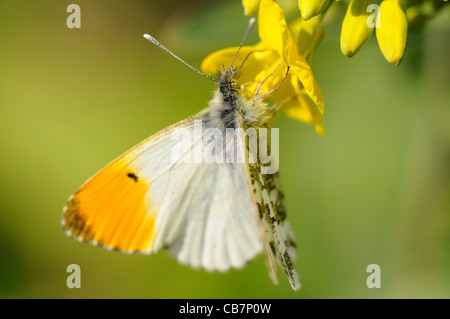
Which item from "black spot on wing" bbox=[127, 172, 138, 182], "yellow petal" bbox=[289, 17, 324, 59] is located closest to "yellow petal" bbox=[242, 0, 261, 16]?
"yellow petal" bbox=[289, 17, 324, 59]

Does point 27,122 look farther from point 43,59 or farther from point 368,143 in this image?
point 368,143

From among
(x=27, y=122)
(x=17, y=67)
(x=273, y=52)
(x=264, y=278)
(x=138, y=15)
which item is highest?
(x=138, y=15)

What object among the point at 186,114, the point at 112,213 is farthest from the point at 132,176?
the point at 186,114

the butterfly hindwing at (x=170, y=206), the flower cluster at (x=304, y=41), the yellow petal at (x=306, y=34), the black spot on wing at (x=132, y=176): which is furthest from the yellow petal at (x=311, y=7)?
the black spot on wing at (x=132, y=176)

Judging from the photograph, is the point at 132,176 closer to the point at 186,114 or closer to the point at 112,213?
the point at 112,213

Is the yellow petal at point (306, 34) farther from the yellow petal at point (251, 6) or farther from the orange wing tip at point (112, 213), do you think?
the orange wing tip at point (112, 213)

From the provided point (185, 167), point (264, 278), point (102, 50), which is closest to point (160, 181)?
point (185, 167)
